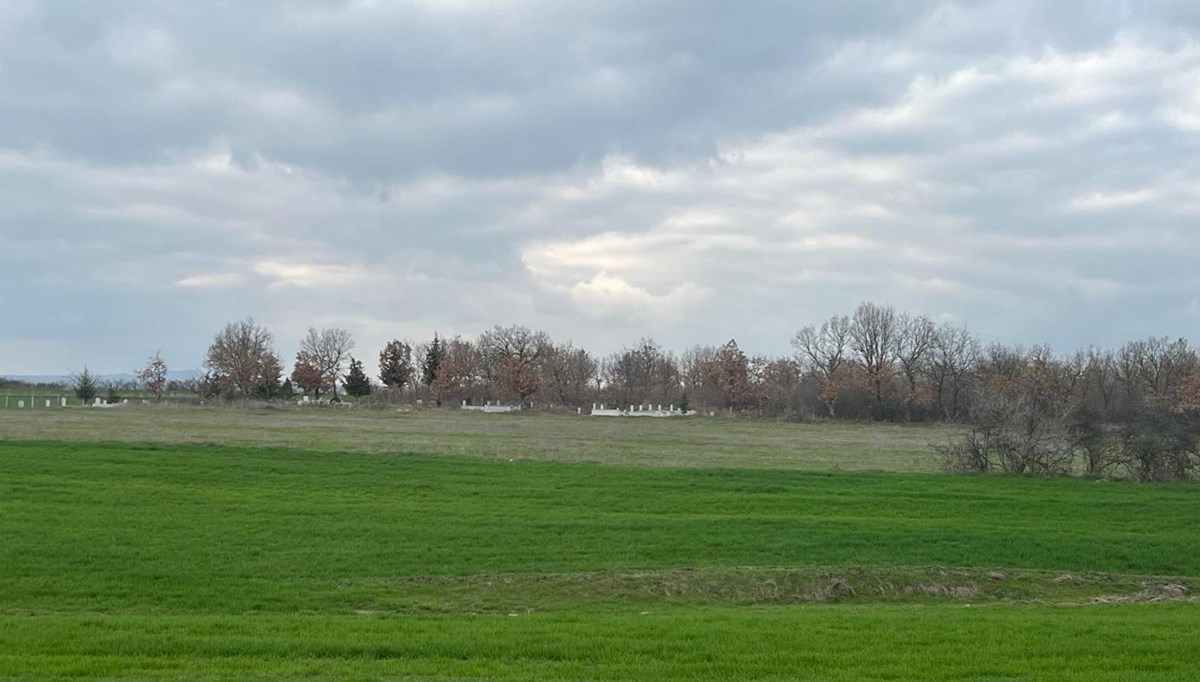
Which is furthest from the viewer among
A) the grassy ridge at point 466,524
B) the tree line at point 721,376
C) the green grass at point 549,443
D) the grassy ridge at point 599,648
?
the tree line at point 721,376

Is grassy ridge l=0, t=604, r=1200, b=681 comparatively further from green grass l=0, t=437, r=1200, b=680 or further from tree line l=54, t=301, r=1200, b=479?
tree line l=54, t=301, r=1200, b=479

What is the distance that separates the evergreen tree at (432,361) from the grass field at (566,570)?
358ft

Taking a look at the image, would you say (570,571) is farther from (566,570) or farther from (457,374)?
(457,374)

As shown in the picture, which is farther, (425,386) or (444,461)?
(425,386)

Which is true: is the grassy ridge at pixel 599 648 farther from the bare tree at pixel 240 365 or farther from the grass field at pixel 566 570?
the bare tree at pixel 240 365

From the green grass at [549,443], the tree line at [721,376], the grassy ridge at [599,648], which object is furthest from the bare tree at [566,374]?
the grassy ridge at [599,648]

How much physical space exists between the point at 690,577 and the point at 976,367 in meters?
117

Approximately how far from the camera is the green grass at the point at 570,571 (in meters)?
10.4

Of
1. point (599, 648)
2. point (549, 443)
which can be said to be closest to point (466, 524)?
point (599, 648)

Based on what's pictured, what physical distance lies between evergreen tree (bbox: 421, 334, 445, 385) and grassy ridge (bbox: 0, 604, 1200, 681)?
440 feet

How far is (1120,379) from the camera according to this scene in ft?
370

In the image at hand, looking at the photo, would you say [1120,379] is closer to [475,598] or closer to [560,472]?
[560,472]

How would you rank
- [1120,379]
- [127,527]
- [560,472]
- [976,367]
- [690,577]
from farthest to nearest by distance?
[976,367] < [1120,379] < [560,472] < [127,527] < [690,577]

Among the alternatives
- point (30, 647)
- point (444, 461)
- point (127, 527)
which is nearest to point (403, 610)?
point (30, 647)
